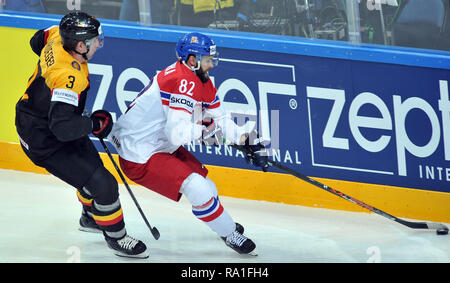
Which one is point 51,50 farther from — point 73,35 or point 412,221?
point 412,221

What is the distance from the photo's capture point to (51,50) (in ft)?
15.4

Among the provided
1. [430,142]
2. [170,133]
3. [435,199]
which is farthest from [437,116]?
[170,133]

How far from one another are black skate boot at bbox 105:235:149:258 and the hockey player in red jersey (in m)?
0.33

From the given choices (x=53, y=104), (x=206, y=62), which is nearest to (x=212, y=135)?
(x=206, y=62)

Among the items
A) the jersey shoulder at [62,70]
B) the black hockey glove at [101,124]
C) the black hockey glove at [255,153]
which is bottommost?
the black hockey glove at [255,153]

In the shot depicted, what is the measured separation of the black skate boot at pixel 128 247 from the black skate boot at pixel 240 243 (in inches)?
19.1

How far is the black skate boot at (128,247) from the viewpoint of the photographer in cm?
495

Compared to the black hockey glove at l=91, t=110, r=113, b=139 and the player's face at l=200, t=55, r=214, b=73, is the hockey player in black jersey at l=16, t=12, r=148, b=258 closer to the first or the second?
the black hockey glove at l=91, t=110, r=113, b=139

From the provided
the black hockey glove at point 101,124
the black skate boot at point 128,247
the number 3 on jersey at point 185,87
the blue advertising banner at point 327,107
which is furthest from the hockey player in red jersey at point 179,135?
the blue advertising banner at point 327,107

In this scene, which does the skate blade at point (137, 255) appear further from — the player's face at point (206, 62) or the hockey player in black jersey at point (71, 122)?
the player's face at point (206, 62)

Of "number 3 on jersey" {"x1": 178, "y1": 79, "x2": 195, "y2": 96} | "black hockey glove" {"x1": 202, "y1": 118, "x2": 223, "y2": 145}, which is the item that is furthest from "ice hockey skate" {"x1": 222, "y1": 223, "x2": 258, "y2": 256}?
"number 3 on jersey" {"x1": 178, "y1": 79, "x2": 195, "y2": 96}

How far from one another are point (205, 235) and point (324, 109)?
1.18 metres

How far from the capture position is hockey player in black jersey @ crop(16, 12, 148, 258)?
457cm

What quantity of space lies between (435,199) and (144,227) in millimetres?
Answer: 1859
